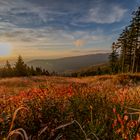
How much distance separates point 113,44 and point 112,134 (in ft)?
256

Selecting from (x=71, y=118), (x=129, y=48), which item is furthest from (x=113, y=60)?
(x=71, y=118)

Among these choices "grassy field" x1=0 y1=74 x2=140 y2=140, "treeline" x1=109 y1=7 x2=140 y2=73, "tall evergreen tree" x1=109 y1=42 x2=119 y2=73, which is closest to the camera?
"grassy field" x1=0 y1=74 x2=140 y2=140

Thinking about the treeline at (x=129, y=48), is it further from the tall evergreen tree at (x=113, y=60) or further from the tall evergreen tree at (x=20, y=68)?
the tall evergreen tree at (x=20, y=68)

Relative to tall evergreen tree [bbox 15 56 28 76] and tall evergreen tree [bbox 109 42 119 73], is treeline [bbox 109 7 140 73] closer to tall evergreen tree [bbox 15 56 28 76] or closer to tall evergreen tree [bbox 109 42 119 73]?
tall evergreen tree [bbox 109 42 119 73]

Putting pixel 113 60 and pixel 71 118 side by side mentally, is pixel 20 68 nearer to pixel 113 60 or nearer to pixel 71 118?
pixel 113 60

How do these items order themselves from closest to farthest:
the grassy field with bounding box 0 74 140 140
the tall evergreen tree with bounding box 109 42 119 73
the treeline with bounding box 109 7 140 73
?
the grassy field with bounding box 0 74 140 140 → the treeline with bounding box 109 7 140 73 → the tall evergreen tree with bounding box 109 42 119 73

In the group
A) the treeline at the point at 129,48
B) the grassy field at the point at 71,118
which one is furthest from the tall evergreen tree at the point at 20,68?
the grassy field at the point at 71,118

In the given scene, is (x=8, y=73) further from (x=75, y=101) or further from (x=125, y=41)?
(x=75, y=101)

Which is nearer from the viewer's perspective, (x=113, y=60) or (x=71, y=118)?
(x=71, y=118)

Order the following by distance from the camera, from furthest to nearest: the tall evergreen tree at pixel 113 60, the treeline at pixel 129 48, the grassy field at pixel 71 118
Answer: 1. the tall evergreen tree at pixel 113 60
2. the treeline at pixel 129 48
3. the grassy field at pixel 71 118

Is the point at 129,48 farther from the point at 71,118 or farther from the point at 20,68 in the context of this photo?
the point at 71,118

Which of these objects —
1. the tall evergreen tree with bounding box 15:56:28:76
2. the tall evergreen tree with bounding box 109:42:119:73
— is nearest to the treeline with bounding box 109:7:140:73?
the tall evergreen tree with bounding box 109:42:119:73

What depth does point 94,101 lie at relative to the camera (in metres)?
5.20

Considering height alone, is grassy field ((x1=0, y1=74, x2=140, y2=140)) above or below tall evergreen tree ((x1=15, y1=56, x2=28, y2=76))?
above
